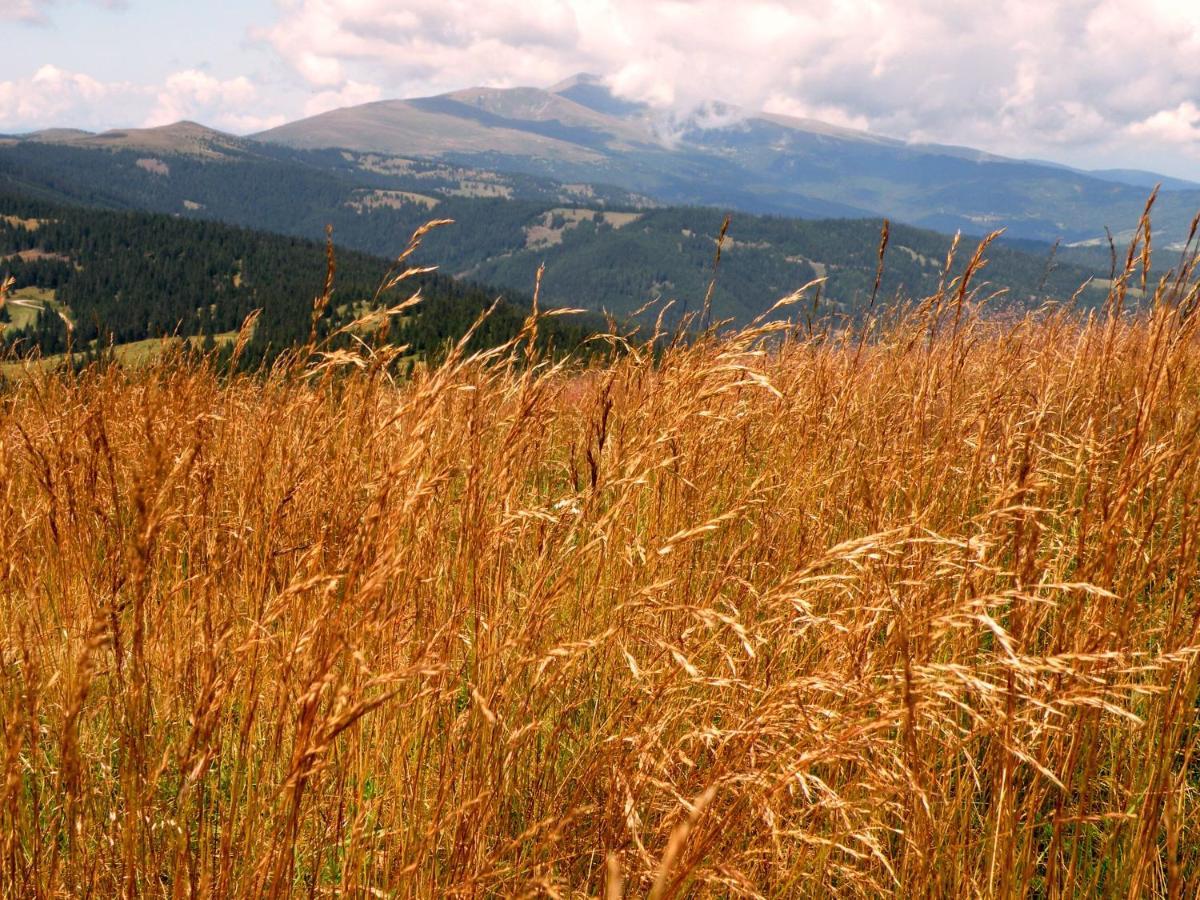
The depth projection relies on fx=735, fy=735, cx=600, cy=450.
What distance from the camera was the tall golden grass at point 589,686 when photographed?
111 centimetres

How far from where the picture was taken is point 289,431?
6.84 feet

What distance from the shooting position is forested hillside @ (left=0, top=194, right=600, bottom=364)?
279 ft

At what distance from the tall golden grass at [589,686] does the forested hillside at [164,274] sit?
71.7 meters

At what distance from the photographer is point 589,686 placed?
6.36 feet

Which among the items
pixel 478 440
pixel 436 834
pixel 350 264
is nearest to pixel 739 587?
pixel 478 440

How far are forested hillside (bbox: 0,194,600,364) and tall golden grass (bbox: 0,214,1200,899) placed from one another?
71.7m

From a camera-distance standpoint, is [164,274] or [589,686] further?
[164,274]

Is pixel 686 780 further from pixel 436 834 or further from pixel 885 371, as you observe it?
pixel 885 371

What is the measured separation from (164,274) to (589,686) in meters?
123

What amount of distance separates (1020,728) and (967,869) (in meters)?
0.32

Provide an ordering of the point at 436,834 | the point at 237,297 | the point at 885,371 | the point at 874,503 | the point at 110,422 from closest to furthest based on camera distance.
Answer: the point at 436,834, the point at 874,503, the point at 110,422, the point at 885,371, the point at 237,297

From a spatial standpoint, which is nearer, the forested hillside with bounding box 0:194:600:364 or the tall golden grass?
the tall golden grass

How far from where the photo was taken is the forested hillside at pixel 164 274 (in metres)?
85.2

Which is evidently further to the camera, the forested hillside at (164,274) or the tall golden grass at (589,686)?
the forested hillside at (164,274)
